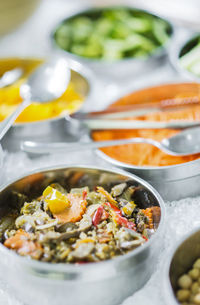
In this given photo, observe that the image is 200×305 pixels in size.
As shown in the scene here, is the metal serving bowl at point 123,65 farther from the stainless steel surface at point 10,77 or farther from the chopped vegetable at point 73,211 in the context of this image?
the chopped vegetable at point 73,211

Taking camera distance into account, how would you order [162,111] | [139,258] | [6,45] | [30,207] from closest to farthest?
[139,258] → [30,207] → [162,111] → [6,45]

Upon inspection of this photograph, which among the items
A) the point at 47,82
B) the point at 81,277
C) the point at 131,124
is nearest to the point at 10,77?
the point at 47,82

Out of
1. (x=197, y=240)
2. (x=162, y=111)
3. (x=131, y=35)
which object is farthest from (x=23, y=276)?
(x=131, y=35)

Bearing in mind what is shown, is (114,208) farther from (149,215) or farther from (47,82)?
(47,82)

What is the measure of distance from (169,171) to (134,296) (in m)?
0.37

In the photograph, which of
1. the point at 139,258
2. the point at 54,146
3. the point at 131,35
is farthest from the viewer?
the point at 131,35

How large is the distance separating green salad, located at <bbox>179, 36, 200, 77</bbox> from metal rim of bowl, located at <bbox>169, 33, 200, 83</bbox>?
2cm

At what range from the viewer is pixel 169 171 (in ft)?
3.94

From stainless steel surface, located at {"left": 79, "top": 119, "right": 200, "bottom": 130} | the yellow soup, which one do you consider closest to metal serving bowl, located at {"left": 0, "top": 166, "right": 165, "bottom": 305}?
stainless steel surface, located at {"left": 79, "top": 119, "right": 200, "bottom": 130}

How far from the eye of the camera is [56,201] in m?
1.09

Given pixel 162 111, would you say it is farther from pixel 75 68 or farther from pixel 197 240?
pixel 197 240

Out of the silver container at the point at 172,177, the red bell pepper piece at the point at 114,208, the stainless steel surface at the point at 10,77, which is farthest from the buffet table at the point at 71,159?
the stainless steel surface at the point at 10,77

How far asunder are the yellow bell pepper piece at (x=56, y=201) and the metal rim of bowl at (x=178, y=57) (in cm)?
76

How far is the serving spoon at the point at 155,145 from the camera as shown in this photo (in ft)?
4.17
